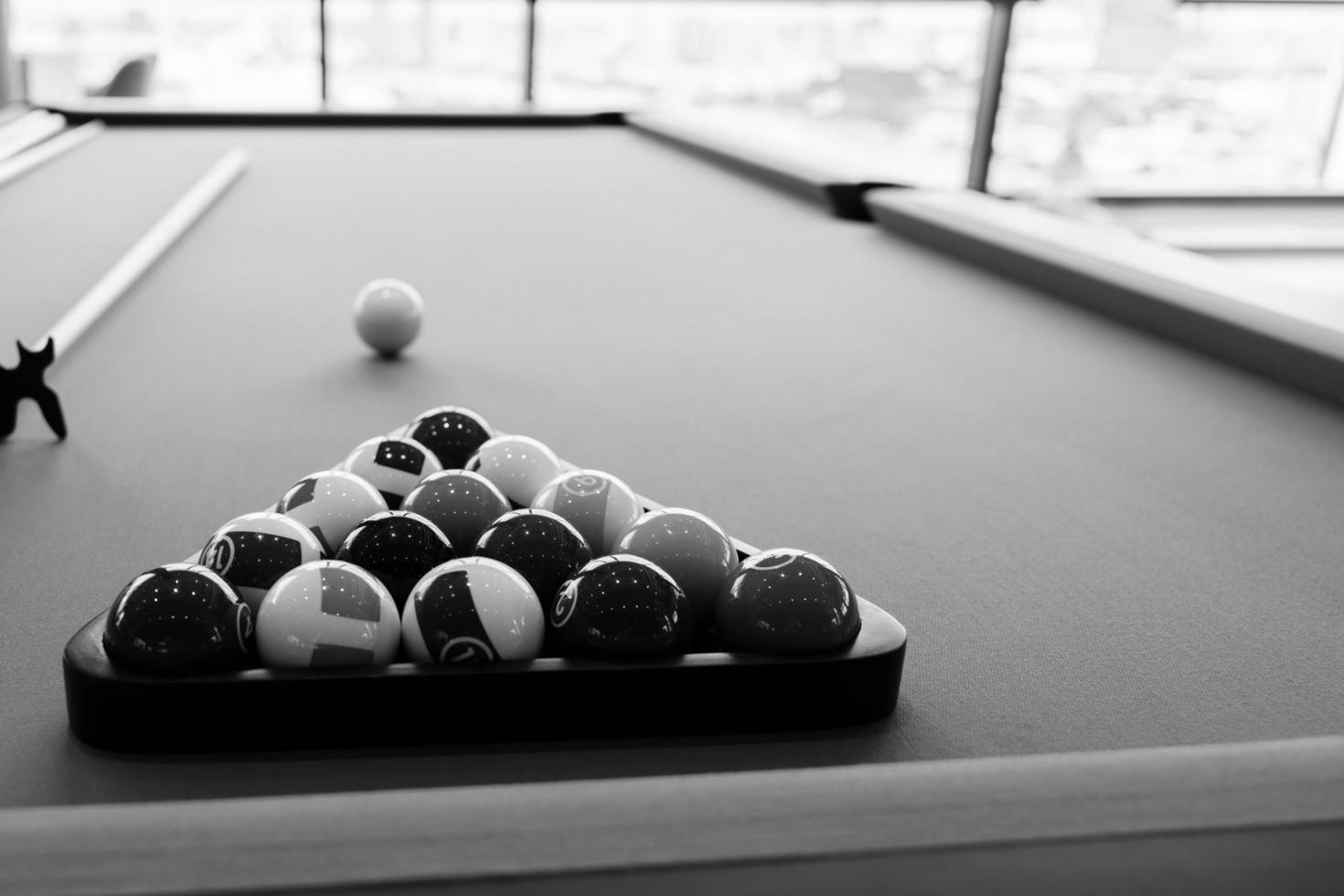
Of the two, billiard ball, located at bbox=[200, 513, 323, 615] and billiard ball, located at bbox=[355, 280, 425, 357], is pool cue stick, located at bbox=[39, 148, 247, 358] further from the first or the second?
billiard ball, located at bbox=[200, 513, 323, 615]

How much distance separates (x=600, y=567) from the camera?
0.89 metres

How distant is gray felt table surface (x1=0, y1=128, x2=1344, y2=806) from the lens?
2.89 ft

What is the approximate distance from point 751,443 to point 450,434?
0.39 m

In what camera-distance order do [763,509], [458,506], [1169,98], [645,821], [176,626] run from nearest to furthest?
1. [645,821]
2. [176,626]
3. [458,506]
4. [763,509]
5. [1169,98]

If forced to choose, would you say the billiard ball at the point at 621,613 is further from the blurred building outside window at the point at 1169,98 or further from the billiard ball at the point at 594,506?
the blurred building outside window at the point at 1169,98

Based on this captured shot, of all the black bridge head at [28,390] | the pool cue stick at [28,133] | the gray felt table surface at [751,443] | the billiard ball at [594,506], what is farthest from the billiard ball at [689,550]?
the pool cue stick at [28,133]

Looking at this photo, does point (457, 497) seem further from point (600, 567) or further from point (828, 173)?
point (828, 173)

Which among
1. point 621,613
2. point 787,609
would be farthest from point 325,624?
point 787,609

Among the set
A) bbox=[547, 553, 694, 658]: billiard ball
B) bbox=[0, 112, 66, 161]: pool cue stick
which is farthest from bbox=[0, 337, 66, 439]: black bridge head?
bbox=[0, 112, 66, 161]: pool cue stick

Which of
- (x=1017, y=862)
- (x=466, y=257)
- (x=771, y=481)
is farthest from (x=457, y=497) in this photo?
(x=466, y=257)

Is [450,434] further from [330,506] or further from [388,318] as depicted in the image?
[388,318]

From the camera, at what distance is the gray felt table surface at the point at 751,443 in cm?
88

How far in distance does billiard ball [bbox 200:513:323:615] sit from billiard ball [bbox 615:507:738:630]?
243mm

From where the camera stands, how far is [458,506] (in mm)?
1056
